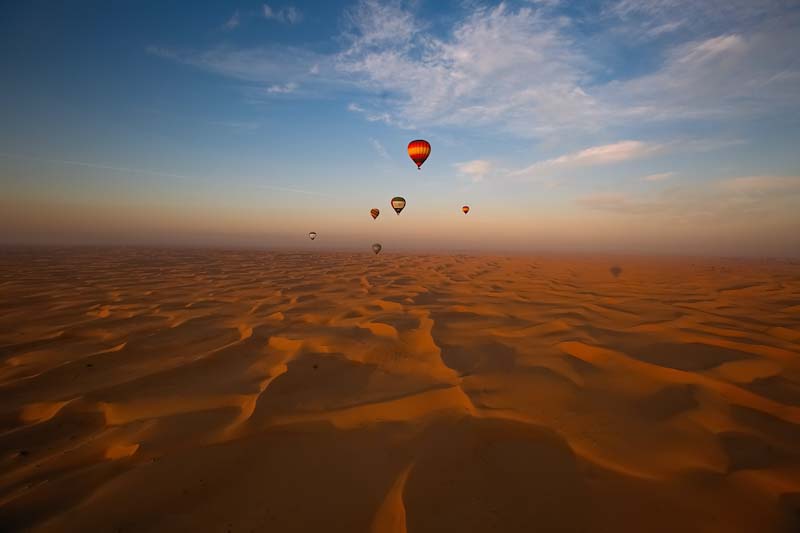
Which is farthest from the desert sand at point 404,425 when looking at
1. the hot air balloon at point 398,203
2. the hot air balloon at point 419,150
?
the hot air balloon at point 398,203

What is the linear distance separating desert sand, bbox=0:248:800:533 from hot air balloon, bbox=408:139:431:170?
48.7ft

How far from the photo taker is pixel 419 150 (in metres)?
18.5

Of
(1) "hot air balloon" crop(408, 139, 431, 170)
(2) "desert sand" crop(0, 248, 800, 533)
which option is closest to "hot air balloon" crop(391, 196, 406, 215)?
(1) "hot air balloon" crop(408, 139, 431, 170)

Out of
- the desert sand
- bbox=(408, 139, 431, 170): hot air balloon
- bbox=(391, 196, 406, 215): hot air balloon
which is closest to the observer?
the desert sand

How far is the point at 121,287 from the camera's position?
31.5 feet

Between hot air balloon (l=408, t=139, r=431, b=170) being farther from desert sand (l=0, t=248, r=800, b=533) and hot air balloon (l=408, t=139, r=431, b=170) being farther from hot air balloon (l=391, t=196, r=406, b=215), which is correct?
desert sand (l=0, t=248, r=800, b=533)

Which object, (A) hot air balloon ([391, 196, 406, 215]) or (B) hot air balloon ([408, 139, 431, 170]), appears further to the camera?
(A) hot air balloon ([391, 196, 406, 215])

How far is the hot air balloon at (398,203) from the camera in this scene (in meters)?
25.1

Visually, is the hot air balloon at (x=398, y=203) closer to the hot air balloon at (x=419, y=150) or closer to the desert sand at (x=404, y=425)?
the hot air balloon at (x=419, y=150)

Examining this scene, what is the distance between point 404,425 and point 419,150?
17883mm

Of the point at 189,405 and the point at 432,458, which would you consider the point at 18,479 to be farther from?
the point at 432,458

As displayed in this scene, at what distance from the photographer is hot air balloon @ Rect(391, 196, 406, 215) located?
25.1m

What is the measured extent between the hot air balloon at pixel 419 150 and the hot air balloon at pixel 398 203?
6.38 meters

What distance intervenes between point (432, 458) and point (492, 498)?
1.48ft
